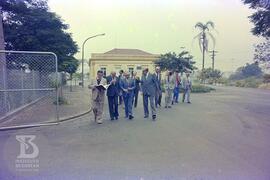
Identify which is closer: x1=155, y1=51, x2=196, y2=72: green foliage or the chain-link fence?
the chain-link fence

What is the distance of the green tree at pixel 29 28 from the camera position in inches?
701

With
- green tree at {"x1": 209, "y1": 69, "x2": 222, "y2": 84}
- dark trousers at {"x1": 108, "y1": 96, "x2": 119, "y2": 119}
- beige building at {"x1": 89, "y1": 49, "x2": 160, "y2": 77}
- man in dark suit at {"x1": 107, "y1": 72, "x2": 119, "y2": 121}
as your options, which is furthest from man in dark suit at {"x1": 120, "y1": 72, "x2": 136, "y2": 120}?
beige building at {"x1": 89, "y1": 49, "x2": 160, "y2": 77}

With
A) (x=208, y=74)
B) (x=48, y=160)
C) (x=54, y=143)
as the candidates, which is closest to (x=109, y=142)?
(x=54, y=143)

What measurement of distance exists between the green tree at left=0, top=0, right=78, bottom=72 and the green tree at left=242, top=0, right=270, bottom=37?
11993 mm

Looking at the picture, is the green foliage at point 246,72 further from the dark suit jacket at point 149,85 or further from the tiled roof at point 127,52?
the dark suit jacket at point 149,85

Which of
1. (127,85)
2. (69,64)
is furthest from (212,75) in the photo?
(127,85)

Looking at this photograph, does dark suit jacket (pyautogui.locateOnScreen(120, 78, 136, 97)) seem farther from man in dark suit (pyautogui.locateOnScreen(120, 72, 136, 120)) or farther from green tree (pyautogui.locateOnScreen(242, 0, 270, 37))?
green tree (pyautogui.locateOnScreen(242, 0, 270, 37))

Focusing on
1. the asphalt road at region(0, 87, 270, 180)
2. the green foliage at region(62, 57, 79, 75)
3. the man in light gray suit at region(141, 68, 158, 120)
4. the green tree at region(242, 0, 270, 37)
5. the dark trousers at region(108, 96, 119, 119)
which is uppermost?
the green tree at region(242, 0, 270, 37)

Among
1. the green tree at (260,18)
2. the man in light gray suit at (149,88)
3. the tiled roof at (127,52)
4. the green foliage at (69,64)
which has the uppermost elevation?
the tiled roof at (127,52)

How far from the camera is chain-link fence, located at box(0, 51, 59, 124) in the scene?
9383 millimetres

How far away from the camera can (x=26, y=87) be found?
516 inches

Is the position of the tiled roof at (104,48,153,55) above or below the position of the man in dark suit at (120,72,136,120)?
above

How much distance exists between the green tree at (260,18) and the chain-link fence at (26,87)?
10.3 meters

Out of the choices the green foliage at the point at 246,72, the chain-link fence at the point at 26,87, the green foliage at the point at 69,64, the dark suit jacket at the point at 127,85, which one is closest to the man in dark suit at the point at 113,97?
the dark suit jacket at the point at 127,85
